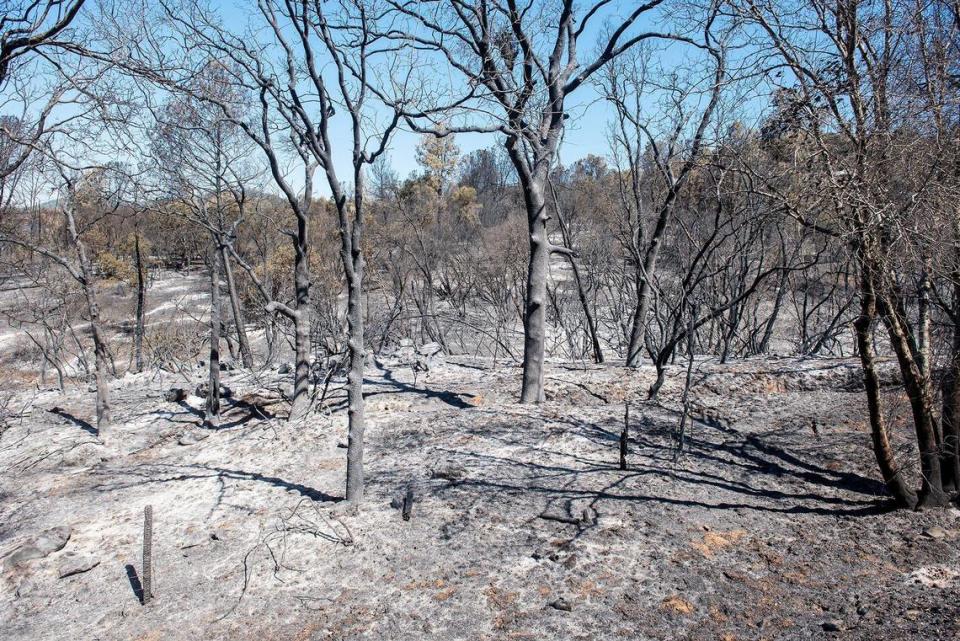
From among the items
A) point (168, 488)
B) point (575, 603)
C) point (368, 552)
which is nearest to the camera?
point (575, 603)

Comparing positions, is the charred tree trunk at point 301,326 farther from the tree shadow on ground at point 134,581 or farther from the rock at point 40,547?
the tree shadow on ground at point 134,581

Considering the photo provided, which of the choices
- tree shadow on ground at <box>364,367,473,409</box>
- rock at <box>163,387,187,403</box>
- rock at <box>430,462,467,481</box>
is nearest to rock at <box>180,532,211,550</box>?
rock at <box>430,462,467,481</box>

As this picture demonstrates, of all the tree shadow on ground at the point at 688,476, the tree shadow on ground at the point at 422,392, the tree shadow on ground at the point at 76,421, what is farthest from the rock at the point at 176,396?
the tree shadow on ground at the point at 688,476

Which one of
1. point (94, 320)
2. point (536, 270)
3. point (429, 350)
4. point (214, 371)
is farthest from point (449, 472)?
point (429, 350)

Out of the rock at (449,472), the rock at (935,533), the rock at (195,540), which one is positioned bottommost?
the rock at (195,540)

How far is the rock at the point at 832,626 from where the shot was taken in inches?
139

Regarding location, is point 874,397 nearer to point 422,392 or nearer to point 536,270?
point 536,270

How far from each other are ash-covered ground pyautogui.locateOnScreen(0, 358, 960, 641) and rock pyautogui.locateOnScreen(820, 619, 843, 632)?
0.05 ft

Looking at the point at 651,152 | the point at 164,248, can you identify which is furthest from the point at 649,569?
the point at 164,248

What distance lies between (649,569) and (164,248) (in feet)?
97.7

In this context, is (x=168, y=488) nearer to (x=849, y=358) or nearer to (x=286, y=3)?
(x=286, y=3)

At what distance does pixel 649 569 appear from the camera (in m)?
4.27

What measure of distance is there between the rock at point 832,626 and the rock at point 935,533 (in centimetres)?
148

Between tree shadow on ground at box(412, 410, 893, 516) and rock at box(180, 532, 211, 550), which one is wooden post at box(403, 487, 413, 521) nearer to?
tree shadow on ground at box(412, 410, 893, 516)
